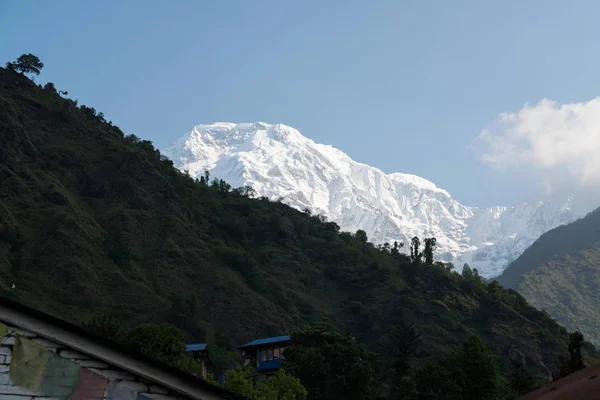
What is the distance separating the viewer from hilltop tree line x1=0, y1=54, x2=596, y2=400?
54188 mm

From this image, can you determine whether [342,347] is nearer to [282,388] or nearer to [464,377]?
[464,377]

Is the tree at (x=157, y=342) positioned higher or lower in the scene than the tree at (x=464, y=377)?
higher

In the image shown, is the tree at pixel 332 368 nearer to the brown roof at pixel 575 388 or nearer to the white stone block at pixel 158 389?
the white stone block at pixel 158 389

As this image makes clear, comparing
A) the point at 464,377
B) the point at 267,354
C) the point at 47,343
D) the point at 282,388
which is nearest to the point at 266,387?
the point at 282,388

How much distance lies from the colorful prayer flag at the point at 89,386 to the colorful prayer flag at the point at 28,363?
44 cm

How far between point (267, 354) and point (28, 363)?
72.5 metres

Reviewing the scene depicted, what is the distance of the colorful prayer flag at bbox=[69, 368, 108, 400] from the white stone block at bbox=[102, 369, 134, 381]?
62 millimetres

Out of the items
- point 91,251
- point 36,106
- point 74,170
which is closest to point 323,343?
point 91,251

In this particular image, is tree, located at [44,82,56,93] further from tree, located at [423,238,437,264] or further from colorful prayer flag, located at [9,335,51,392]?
colorful prayer flag, located at [9,335,51,392]

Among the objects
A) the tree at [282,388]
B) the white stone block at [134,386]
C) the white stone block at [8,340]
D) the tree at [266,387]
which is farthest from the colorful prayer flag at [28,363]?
the tree at [282,388]

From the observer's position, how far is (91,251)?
102 m

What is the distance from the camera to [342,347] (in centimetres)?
6197

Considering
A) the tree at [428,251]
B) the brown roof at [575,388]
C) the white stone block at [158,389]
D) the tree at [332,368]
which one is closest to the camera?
the brown roof at [575,388]

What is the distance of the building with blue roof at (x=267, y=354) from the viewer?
77.0 metres
